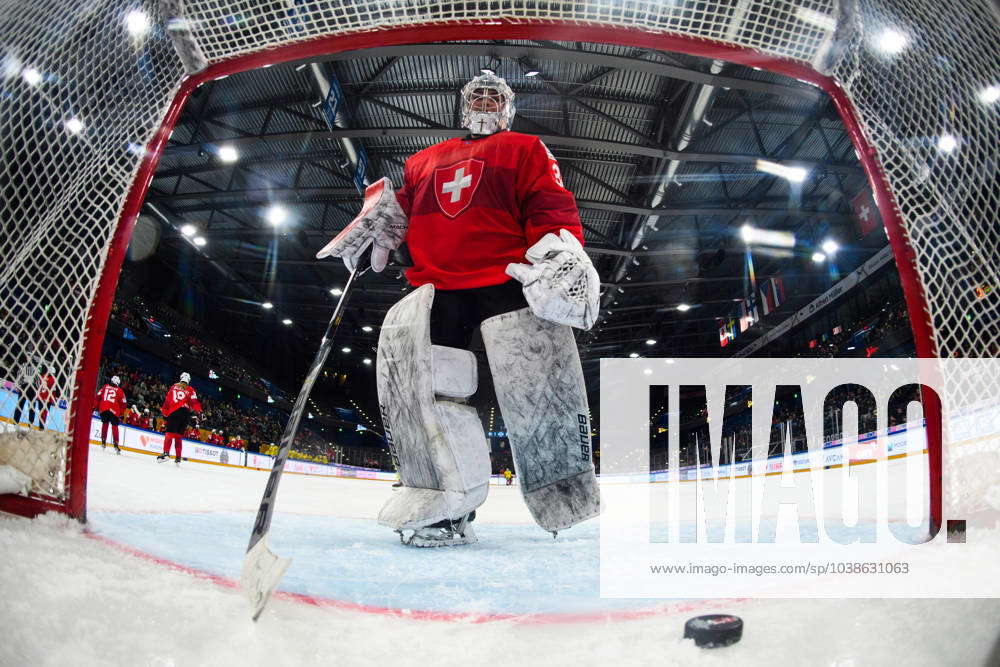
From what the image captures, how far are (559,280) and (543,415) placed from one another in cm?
37

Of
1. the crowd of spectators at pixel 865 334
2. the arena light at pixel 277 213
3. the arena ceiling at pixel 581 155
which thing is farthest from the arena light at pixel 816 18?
the crowd of spectators at pixel 865 334

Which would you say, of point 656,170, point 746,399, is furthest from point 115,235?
point 746,399

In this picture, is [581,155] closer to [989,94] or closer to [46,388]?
[989,94]

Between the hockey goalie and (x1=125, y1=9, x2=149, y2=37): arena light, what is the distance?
67cm

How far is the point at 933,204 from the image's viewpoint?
4.03ft

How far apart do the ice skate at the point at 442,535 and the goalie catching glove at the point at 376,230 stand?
31.9 inches

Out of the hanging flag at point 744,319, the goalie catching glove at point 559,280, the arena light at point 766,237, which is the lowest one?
the goalie catching glove at point 559,280

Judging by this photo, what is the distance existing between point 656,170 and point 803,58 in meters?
7.87

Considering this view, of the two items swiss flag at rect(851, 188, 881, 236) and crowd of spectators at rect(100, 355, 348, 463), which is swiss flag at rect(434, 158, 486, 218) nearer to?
swiss flag at rect(851, 188, 881, 236)

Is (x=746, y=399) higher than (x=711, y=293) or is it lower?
lower

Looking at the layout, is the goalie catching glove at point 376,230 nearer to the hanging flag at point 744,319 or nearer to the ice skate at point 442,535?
the ice skate at point 442,535

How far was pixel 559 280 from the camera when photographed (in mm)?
1354

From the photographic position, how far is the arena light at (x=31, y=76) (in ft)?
4.01

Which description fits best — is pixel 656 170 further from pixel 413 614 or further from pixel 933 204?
pixel 413 614
